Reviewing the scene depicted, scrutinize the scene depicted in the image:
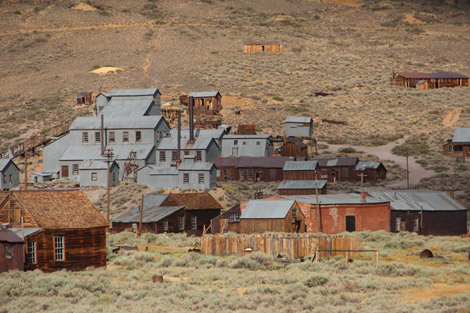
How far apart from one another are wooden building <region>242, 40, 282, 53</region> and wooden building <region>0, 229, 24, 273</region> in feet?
364

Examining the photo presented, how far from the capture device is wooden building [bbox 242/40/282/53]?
460 feet

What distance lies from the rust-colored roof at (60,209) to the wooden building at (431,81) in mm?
89319

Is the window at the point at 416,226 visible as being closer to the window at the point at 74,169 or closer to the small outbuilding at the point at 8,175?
the window at the point at 74,169

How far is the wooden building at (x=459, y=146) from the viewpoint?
280 ft

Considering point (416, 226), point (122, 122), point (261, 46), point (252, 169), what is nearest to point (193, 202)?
point (416, 226)

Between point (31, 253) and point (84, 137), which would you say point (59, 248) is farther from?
point (84, 137)

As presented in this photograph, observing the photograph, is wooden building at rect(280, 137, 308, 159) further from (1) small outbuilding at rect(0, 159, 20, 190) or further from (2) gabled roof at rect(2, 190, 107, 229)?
(2) gabled roof at rect(2, 190, 107, 229)

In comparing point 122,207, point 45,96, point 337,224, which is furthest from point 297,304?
point 45,96

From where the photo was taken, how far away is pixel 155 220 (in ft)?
177

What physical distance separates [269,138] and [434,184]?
20.1 metres

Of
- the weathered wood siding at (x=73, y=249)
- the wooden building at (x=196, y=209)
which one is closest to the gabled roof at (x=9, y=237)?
the weathered wood siding at (x=73, y=249)

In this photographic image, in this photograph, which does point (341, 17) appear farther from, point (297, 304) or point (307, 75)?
point (297, 304)

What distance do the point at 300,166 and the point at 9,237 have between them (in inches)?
1874

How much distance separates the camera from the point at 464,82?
118562 millimetres
